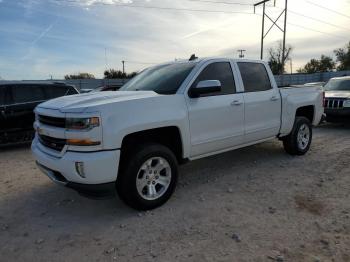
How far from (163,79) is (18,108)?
5148mm

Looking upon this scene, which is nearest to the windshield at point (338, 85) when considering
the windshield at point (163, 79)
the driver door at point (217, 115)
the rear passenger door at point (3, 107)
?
the driver door at point (217, 115)

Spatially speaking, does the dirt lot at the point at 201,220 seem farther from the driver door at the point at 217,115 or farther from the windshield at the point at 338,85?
the windshield at the point at 338,85

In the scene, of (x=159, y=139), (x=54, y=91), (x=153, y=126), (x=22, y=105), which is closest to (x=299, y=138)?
(x=159, y=139)

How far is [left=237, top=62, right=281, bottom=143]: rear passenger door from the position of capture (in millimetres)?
5801

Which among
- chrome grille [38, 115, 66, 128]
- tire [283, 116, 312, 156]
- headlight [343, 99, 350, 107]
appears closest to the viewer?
chrome grille [38, 115, 66, 128]

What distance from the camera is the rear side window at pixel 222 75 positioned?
17.1ft

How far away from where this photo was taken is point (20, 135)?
895cm

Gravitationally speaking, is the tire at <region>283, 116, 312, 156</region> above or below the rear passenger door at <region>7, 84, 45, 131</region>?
below

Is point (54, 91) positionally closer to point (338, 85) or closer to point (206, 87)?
point (206, 87)

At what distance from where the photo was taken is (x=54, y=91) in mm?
9531

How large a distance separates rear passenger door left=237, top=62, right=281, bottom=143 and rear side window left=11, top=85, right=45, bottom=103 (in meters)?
5.71

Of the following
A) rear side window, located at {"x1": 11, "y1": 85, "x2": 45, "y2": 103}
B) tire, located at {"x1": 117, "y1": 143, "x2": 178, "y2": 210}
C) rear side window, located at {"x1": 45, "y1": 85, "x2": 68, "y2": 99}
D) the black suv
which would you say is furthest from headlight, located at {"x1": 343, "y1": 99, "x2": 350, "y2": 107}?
rear side window, located at {"x1": 11, "y1": 85, "x2": 45, "y2": 103}

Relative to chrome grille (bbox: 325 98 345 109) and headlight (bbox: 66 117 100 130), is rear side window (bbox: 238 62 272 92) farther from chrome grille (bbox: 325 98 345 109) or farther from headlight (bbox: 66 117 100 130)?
chrome grille (bbox: 325 98 345 109)

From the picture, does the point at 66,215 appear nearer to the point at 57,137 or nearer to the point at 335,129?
the point at 57,137
